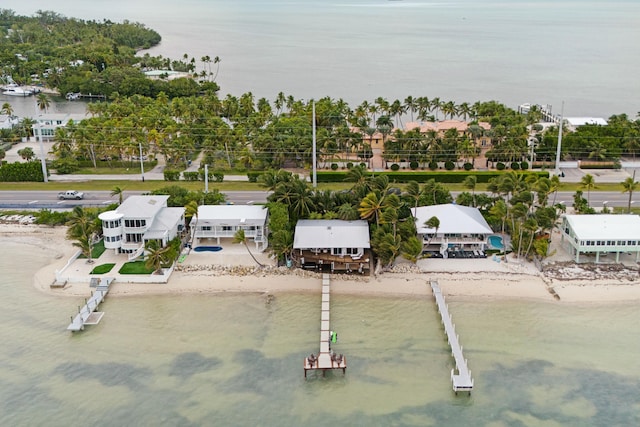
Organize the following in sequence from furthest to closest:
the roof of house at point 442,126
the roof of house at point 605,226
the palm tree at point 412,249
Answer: the roof of house at point 442,126 < the roof of house at point 605,226 < the palm tree at point 412,249

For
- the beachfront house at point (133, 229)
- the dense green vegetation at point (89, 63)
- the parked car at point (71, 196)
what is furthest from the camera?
the dense green vegetation at point (89, 63)

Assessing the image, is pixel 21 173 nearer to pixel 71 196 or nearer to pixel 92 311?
pixel 71 196

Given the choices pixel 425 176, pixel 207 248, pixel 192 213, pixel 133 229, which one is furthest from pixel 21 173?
pixel 425 176

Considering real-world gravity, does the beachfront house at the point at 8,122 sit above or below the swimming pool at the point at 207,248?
above

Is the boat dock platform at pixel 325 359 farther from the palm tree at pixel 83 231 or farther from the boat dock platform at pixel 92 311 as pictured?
the palm tree at pixel 83 231

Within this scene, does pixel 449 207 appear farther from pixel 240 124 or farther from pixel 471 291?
pixel 240 124

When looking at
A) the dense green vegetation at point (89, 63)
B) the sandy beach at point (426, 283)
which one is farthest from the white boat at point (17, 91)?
the sandy beach at point (426, 283)
